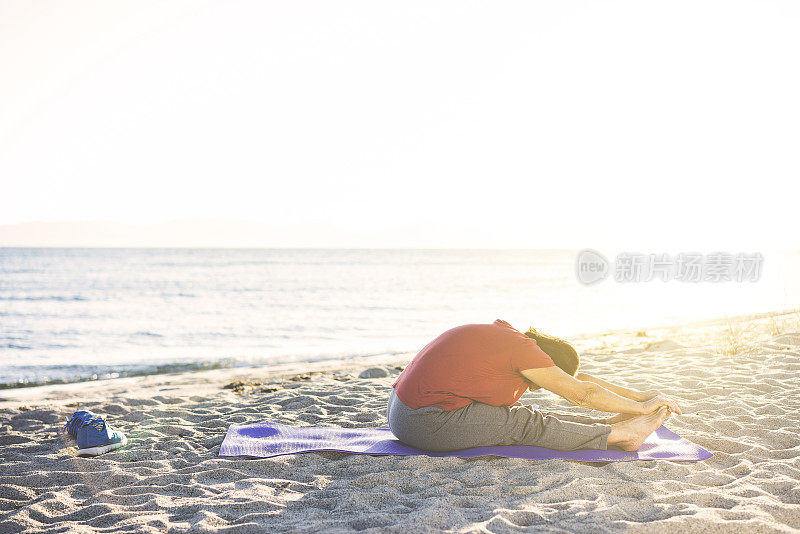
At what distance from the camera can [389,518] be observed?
2863mm

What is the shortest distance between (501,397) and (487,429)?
0.81ft

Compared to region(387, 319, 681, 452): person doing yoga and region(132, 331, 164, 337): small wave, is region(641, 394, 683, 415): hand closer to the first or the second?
region(387, 319, 681, 452): person doing yoga

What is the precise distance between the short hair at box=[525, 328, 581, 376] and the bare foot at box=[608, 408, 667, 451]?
24.1 inches

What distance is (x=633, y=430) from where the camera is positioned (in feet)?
12.7

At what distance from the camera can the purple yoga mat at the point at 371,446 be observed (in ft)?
12.4

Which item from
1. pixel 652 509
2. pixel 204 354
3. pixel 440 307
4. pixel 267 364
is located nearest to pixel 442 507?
pixel 652 509

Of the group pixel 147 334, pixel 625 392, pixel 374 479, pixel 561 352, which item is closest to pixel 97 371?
pixel 147 334

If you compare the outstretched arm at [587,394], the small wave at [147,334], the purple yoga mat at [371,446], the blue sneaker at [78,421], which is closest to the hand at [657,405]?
the outstretched arm at [587,394]

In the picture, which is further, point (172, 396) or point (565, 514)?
point (172, 396)

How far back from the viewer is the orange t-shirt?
11.6 ft

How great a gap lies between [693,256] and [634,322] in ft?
36.6

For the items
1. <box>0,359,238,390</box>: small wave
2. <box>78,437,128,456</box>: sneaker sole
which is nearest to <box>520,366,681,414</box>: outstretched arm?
<box>78,437,128,456</box>: sneaker sole

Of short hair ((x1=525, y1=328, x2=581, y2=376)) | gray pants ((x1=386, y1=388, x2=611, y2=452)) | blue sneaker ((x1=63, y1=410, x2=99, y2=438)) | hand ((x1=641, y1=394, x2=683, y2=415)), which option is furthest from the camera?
blue sneaker ((x1=63, y1=410, x2=99, y2=438))

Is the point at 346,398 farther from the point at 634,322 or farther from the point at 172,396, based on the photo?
the point at 634,322
